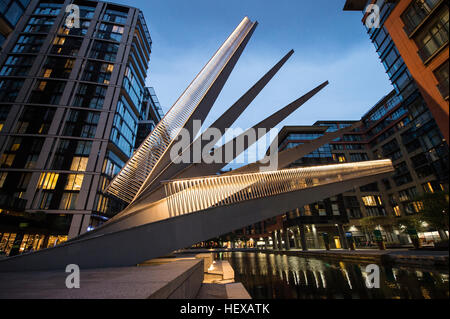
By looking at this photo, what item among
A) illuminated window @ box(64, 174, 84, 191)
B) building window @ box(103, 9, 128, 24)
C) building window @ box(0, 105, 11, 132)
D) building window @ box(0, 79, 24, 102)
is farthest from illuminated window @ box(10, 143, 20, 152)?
building window @ box(103, 9, 128, 24)

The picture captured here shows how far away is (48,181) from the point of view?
30531 mm

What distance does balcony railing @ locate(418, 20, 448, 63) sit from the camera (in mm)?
4273

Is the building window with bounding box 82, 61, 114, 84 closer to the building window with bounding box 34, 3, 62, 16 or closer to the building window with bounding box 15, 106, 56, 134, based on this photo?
the building window with bounding box 15, 106, 56, 134

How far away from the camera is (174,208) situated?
7512mm

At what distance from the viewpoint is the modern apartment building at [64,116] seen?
28906 mm

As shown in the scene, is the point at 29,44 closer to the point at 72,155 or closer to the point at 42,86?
the point at 42,86

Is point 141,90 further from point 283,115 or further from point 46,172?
point 283,115

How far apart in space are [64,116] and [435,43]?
147 ft

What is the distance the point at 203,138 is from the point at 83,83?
1625 inches

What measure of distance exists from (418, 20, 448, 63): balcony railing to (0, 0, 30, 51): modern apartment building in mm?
13881

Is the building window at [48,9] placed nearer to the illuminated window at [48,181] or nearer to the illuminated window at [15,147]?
the illuminated window at [15,147]

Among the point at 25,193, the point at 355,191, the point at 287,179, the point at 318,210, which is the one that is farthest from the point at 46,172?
the point at 355,191

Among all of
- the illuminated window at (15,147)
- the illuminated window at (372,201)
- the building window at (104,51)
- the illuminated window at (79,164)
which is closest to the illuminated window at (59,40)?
the building window at (104,51)

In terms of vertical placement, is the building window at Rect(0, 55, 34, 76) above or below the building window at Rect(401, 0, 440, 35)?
above
